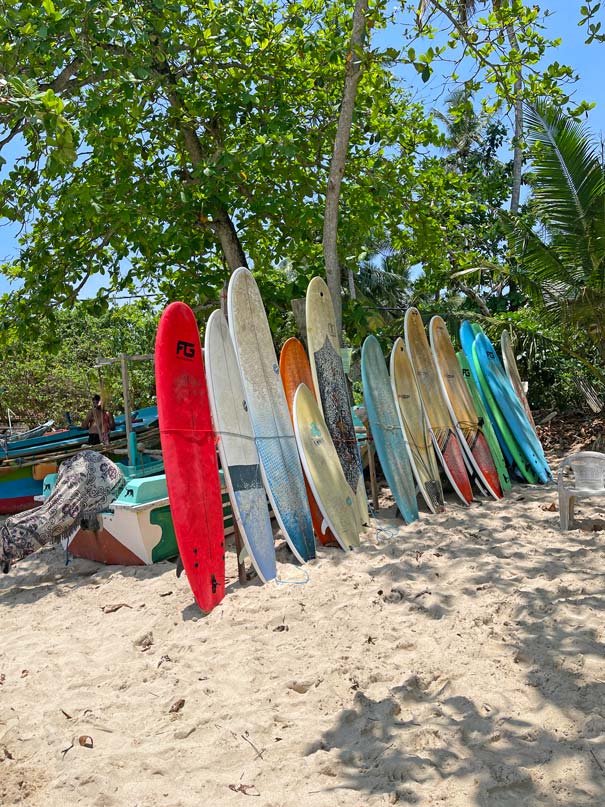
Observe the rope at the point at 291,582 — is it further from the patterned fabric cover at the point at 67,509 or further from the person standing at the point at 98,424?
the person standing at the point at 98,424

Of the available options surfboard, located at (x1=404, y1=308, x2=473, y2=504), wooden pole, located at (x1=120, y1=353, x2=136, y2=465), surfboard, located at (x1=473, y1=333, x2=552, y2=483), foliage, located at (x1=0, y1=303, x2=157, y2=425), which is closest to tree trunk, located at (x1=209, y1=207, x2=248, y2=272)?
wooden pole, located at (x1=120, y1=353, x2=136, y2=465)

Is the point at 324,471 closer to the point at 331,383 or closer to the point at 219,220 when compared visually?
the point at 331,383

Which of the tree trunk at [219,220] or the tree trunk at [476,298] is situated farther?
the tree trunk at [476,298]

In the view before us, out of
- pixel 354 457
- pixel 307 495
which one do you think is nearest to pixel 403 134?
pixel 354 457

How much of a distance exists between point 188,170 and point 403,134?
2.85 m

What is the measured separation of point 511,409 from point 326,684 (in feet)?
18.2

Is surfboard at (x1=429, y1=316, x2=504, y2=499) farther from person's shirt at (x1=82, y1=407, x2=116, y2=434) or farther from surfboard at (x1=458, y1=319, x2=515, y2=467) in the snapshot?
person's shirt at (x1=82, y1=407, x2=116, y2=434)

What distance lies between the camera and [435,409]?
7.14m

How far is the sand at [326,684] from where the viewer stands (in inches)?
100

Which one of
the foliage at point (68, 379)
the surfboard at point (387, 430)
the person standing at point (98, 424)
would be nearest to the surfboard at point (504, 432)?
the surfboard at point (387, 430)

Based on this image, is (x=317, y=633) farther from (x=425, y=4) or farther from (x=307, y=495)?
(x=425, y=4)

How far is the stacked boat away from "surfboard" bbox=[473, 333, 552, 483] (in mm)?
24

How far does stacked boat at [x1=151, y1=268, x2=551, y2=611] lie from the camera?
15.3 feet

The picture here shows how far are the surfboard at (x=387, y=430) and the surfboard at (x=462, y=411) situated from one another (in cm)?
67
